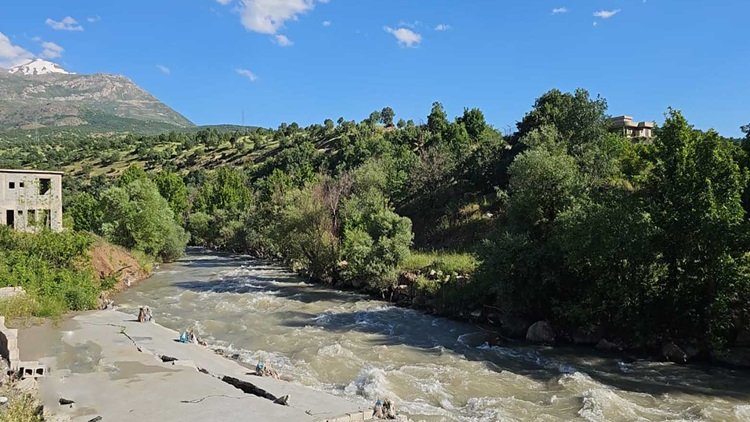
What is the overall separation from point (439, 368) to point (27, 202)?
127 ft

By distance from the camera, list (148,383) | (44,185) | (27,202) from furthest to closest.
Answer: (44,185), (27,202), (148,383)

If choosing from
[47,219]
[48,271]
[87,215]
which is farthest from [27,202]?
[48,271]

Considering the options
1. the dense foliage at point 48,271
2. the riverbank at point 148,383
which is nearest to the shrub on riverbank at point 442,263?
the riverbank at point 148,383

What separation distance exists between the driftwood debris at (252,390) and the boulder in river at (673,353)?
1680 cm

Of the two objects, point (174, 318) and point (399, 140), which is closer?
point (174, 318)

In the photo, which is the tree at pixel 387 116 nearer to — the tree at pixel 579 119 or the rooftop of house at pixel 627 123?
the rooftop of house at pixel 627 123

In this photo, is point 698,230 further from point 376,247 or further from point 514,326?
point 376,247

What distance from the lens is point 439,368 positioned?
21766mm

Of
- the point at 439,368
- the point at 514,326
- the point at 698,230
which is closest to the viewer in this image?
the point at 439,368

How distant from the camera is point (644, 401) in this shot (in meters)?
18.3

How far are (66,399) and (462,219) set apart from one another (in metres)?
42.1

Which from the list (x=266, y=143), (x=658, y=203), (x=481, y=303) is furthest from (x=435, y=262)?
(x=266, y=143)

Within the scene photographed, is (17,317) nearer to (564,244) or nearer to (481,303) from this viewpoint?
(481,303)

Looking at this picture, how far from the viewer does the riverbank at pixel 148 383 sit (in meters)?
14.1
